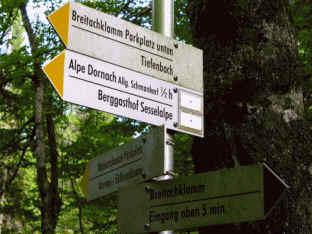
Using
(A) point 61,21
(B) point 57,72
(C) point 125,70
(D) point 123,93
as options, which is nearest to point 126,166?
(D) point 123,93

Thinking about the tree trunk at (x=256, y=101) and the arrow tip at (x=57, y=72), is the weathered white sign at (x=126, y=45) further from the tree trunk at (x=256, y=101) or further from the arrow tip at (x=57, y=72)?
the tree trunk at (x=256, y=101)

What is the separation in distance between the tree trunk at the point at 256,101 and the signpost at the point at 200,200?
0.56 m

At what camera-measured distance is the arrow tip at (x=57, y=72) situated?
2636 mm

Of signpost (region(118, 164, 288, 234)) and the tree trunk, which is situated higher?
the tree trunk

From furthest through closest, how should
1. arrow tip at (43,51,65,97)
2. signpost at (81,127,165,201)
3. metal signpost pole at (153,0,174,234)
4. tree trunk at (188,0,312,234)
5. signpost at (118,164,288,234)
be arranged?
1. metal signpost pole at (153,0,174,234)
2. tree trunk at (188,0,312,234)
3. signpost at (81,127,165,201)
4. arrow tip at (43,51,65,97)
5. signpost at (118,164,288,234)

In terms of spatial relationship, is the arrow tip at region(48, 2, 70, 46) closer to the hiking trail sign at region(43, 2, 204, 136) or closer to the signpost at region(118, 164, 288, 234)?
the hiking trail sign at region(43, 2, 204, 136)

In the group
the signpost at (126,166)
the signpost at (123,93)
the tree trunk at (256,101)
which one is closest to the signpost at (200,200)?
the signpost at (126,166)

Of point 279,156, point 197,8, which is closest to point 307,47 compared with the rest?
point 197,8

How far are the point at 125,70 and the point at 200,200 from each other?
2.79 ft

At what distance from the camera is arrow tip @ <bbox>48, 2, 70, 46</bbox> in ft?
9.09

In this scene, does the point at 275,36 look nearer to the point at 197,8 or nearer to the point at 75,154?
the point at 197,8

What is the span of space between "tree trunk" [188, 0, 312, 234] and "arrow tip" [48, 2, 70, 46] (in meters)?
1.10

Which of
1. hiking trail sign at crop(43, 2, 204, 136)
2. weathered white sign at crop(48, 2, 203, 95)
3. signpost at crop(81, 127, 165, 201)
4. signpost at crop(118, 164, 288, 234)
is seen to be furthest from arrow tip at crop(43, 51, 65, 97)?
signpost at crop(118, 164, 288, 234)

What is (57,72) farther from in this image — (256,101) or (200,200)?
(256,101)
